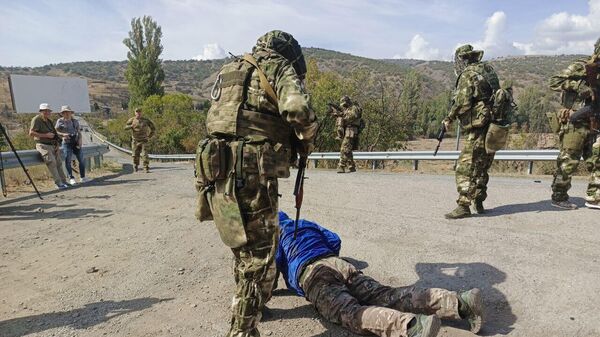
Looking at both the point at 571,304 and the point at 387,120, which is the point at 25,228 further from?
the point at 387,120

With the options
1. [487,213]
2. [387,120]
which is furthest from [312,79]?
[487,213]

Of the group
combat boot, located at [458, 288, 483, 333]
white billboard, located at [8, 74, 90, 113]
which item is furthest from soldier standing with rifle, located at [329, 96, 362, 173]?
white billboard, located at [8, 74, 90, 113]

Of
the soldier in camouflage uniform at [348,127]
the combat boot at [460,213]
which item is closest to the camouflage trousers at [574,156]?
the combat boot at [460,213]

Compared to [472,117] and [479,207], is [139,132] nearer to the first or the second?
[472,117]

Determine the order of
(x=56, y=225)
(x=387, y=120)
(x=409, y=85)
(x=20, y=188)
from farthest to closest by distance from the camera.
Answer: (x=409, y=85), (x=387, y=120), (x=20, y=188), (x=56, y=225)

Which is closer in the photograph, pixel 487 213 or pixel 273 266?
pixel 273 266

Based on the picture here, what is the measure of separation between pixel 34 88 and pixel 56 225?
1814cm

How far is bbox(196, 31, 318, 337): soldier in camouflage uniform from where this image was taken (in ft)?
9.13

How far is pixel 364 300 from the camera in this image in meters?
3.19

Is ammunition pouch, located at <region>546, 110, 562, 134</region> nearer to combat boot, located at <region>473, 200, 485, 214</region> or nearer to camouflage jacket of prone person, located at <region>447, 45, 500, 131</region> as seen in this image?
camouflage jacket of prone person, located at <region>447, 45, 500, 131</region>

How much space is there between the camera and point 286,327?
317cm

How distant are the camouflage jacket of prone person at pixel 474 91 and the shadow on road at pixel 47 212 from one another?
618cm

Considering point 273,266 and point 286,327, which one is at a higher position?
point 273,266

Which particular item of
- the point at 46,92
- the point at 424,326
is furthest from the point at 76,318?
the point at 46,92
